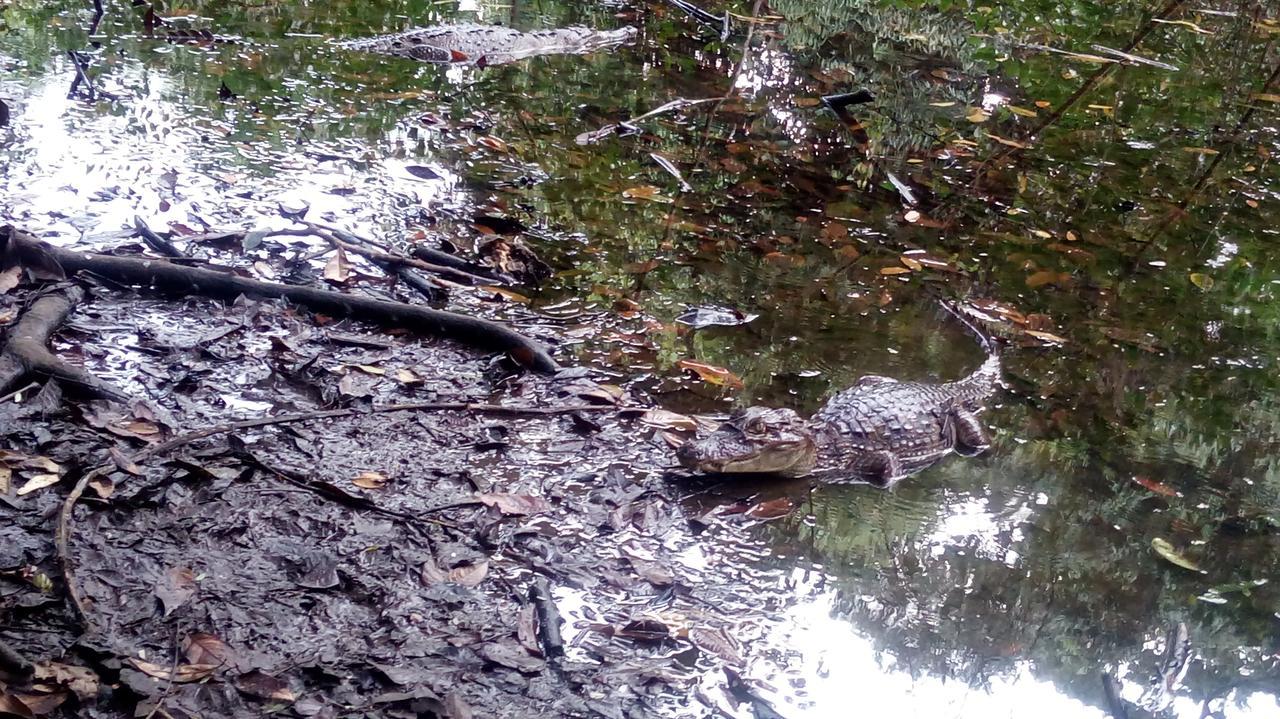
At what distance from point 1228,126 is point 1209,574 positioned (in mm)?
5730

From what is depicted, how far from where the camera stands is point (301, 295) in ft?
12.6

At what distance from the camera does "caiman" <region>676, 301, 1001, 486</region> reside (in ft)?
10.8

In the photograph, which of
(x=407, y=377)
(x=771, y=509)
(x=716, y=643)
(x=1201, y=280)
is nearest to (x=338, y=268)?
(x=407, y=377)

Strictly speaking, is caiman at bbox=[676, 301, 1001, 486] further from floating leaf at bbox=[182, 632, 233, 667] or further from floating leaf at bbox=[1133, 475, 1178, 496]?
floating leaf at bbox=[182, 632, 233, 667]

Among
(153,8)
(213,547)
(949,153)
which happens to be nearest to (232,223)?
(213,547)

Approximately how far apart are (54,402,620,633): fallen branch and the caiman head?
0.43 metres

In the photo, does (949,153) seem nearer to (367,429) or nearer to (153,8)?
(367,429)

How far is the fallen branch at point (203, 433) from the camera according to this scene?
7.80 feet

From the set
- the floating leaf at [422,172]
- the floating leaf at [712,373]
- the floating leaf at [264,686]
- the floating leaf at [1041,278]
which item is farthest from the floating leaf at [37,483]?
the floating leaf at [1041,278]

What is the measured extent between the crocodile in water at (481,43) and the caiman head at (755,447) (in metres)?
4.74

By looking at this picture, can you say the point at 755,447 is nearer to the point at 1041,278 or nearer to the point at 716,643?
the point at 716,643

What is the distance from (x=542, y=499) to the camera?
3.05m

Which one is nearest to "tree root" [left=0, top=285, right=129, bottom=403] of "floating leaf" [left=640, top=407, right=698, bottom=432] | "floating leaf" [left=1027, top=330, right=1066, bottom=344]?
"floating leaf" [left=640, top=407, right=698, bottom=432]

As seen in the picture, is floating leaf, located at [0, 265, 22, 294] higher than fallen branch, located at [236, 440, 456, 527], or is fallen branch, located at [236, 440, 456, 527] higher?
floating leaf, located at [0, 265, 22, 294]
